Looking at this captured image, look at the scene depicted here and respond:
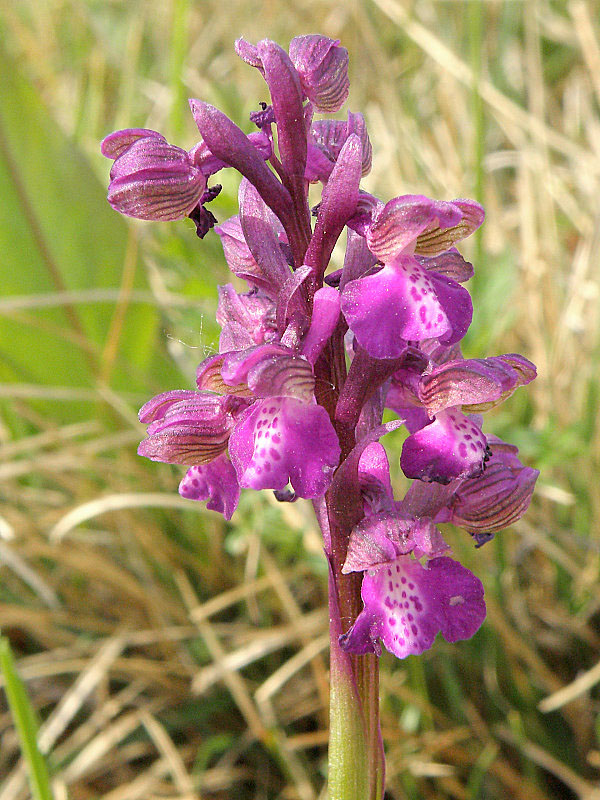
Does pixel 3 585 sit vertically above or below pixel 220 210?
below

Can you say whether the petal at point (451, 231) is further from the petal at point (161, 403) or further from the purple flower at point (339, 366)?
the petal at point (161, 403)

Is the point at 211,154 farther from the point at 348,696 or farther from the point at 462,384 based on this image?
the point at 348,696

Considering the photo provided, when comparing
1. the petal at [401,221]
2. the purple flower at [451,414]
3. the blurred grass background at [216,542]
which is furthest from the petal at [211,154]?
the blurred grass background at [216,542]

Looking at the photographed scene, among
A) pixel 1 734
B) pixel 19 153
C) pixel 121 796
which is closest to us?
pixel 121 796

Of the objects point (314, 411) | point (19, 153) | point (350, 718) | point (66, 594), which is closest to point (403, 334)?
point (314, 411)

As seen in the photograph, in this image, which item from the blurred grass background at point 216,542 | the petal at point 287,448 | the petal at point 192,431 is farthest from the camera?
the blurred grass background at point 216,542

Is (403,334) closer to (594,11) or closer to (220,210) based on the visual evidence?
(220,210)
